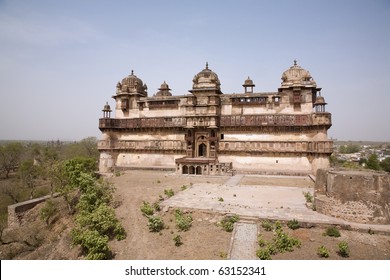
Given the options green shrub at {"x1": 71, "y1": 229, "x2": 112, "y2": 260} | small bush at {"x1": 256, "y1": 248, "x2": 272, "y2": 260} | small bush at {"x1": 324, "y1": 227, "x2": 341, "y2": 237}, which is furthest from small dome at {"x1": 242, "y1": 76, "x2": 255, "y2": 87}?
green shrub at {"x1": 71, "y1": 229, "x2": 112, "y2": 260}

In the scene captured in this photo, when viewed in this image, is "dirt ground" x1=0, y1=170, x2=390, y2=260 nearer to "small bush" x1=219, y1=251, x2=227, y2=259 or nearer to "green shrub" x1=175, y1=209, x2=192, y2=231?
"small bush" x1=219, y1=251, x2=227, y2=259

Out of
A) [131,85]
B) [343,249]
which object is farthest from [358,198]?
[131,85]

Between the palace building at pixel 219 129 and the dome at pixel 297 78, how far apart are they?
0.13 metres

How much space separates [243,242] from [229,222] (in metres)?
2.06

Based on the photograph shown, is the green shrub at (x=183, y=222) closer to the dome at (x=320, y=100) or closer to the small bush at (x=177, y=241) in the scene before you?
the small bush at (x=177, y=241)

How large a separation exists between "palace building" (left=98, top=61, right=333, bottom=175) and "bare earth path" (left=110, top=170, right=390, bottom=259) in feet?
26.8

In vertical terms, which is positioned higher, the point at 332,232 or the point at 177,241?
the point at 332,232

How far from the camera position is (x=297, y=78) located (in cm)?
3675

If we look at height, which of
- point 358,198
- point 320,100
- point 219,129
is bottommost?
point 358,198

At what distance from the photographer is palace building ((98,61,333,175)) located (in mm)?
35531

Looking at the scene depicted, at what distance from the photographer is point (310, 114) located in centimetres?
3547

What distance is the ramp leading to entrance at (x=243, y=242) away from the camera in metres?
13.0

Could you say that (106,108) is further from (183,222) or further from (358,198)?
(358,198)
